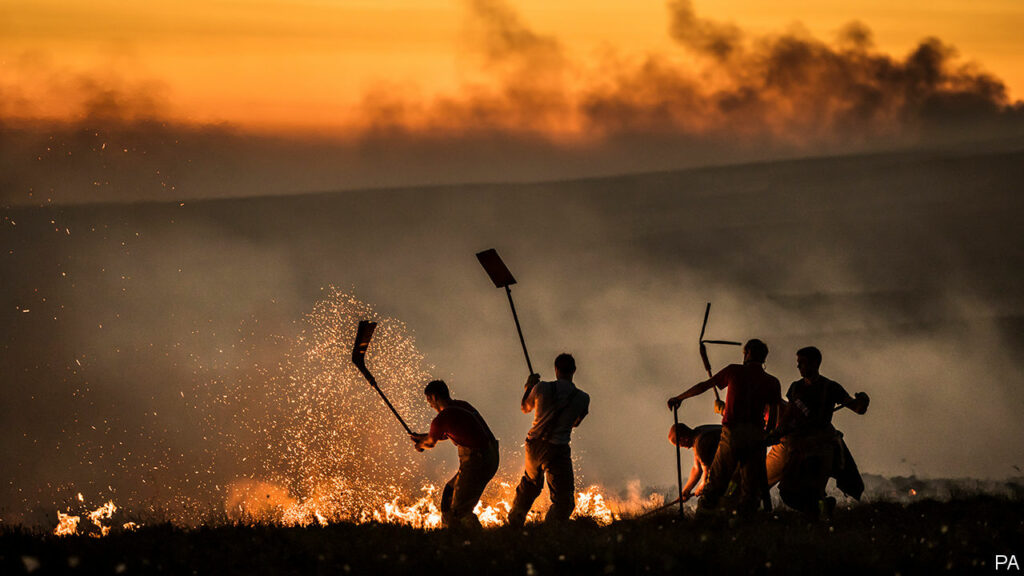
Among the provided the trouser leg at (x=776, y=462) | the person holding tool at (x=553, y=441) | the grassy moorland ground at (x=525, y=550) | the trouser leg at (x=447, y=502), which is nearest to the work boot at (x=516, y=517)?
the person holding tool at (x=553, y=441)

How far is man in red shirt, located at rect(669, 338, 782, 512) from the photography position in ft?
43.1

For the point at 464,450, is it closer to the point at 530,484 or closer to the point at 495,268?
the point at 530,484

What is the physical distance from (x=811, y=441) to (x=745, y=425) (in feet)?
2.63

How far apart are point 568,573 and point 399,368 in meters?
62.7

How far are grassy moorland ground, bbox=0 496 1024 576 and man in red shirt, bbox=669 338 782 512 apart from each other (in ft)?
3.33

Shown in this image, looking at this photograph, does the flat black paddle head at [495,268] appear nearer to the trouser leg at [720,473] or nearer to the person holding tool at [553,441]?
the person holding tool at [553,441]

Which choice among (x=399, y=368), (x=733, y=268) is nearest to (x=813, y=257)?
(x=733, y=268)

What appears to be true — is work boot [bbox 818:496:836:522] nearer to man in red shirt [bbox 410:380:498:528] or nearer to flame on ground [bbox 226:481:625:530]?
flame on ground [bbox 226:481:625:530]

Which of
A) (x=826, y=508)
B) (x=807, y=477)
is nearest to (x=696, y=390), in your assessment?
(x=807, y=477)

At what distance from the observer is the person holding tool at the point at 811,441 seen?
13375mm

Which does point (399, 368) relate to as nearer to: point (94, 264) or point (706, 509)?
point (94, 264)

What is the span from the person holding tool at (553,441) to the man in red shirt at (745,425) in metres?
1.02

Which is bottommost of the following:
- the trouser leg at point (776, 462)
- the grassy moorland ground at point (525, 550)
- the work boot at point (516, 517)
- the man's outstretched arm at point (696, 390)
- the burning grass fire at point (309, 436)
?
the grassy moorland ground at point (525, 550)

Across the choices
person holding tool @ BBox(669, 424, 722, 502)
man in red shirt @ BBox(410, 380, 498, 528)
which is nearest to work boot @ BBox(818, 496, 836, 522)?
person holding tool @ BBox(669, 424, 722, 502)
